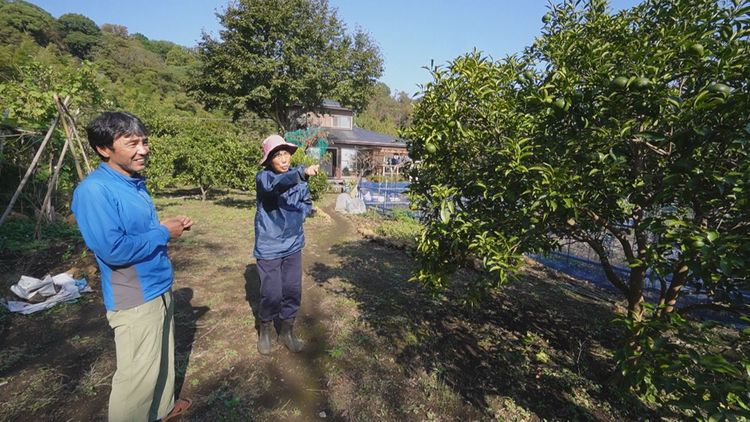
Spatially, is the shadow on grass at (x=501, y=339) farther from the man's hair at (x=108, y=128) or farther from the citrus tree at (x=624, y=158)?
the man's hair at (x=108, y=128)

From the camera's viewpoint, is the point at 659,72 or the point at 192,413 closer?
the point at 659,72

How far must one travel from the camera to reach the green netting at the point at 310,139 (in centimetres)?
1894

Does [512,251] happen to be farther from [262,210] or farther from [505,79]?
[262,210]

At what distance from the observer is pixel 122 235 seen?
1.82 m

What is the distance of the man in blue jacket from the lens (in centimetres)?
178

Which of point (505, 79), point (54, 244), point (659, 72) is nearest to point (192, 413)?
point (505, 79)

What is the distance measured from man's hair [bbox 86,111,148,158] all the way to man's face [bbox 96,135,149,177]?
22 millimetres

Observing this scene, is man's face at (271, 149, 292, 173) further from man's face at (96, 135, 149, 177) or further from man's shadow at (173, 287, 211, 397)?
man's shadow at (173, 287, 211, 397)

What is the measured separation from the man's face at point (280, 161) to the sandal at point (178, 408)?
190 cm

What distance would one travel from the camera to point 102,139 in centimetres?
186

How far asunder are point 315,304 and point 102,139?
10.7ft

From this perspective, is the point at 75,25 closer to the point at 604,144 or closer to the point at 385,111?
the point at 385,111

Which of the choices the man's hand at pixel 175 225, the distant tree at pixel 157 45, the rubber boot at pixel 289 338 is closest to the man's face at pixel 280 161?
the man's hand at pixel 175 225

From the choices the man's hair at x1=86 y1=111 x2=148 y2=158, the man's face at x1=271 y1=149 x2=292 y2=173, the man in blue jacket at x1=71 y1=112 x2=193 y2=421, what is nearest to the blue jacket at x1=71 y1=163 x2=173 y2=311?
the man in blue jacket at x1=71 y1=112 x2=193 y2=421
